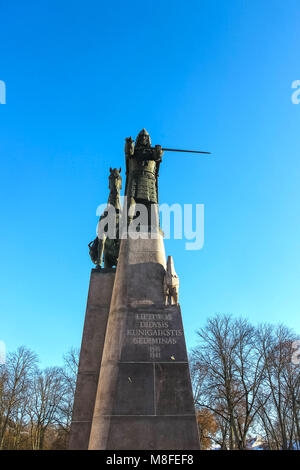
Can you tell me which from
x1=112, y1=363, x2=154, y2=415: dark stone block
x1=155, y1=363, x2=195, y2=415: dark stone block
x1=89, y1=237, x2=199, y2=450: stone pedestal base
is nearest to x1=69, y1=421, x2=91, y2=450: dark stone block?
x1=89, y1=237, x2=199, y2=450: stone pedestal base

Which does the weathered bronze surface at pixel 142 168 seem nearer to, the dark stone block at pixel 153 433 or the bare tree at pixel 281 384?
the dark stone block at pixel 153 433

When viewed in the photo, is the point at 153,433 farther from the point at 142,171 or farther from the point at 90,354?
the point at 142,171

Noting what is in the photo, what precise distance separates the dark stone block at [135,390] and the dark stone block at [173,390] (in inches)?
→ 6.5

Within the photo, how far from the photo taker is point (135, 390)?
7.55 metres

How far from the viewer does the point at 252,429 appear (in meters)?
29.4

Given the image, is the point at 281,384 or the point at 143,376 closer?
the point at 143,376

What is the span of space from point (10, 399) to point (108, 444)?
1184 inches

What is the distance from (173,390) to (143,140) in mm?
9275

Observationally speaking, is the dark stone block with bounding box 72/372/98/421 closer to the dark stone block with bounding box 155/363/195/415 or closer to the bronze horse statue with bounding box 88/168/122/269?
the dark stone block with bounding box 155/363/195/415

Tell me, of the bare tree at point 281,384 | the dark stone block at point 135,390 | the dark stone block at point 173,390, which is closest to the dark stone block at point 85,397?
the dark stone block at point 135,390

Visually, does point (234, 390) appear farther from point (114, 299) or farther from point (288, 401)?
point (114, 299)

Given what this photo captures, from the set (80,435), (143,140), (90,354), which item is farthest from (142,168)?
(80,435)

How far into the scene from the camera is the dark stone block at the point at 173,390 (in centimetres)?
738
